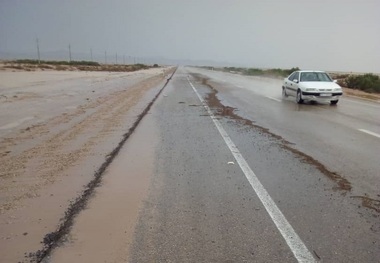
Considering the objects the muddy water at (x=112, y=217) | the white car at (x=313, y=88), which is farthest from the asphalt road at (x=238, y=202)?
the white car at (x=313, y=88)

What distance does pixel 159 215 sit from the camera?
4.23 meters

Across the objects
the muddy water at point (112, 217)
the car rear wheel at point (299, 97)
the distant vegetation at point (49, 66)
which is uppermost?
the muddy water at point (112, 217)

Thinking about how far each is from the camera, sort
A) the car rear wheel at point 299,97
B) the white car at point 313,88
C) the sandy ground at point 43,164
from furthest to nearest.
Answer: the car rear wheel at point 299,97 < the white car at point 313,88 < the sandy ground at point 43,164

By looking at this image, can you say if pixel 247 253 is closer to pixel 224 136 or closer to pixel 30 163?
pixel 30 163

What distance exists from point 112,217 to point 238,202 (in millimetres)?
1537

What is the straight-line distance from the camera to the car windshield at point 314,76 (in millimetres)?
18031

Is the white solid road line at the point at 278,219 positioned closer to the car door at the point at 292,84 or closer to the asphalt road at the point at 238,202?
the asphalt road at the point at 238,202

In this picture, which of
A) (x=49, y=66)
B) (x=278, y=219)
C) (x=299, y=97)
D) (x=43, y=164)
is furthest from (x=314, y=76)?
(x=49, y=66)

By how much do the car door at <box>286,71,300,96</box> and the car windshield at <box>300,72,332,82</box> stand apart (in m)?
0.31

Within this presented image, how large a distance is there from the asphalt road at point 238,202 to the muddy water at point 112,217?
0.4 inches

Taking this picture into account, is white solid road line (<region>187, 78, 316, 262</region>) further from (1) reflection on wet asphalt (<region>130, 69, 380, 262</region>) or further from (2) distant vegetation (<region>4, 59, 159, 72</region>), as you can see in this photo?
(2) distant vegetation (<region>4, 59, 159, 72</region>)

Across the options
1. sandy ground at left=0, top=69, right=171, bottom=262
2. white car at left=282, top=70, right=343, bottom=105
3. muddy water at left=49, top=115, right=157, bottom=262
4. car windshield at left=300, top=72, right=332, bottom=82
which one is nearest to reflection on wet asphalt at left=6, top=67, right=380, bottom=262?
muddy water at left=49, top=115, right=157, bottom=262

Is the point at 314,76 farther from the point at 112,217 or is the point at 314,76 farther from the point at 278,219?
the point at 112,217

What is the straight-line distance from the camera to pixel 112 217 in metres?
4.20
